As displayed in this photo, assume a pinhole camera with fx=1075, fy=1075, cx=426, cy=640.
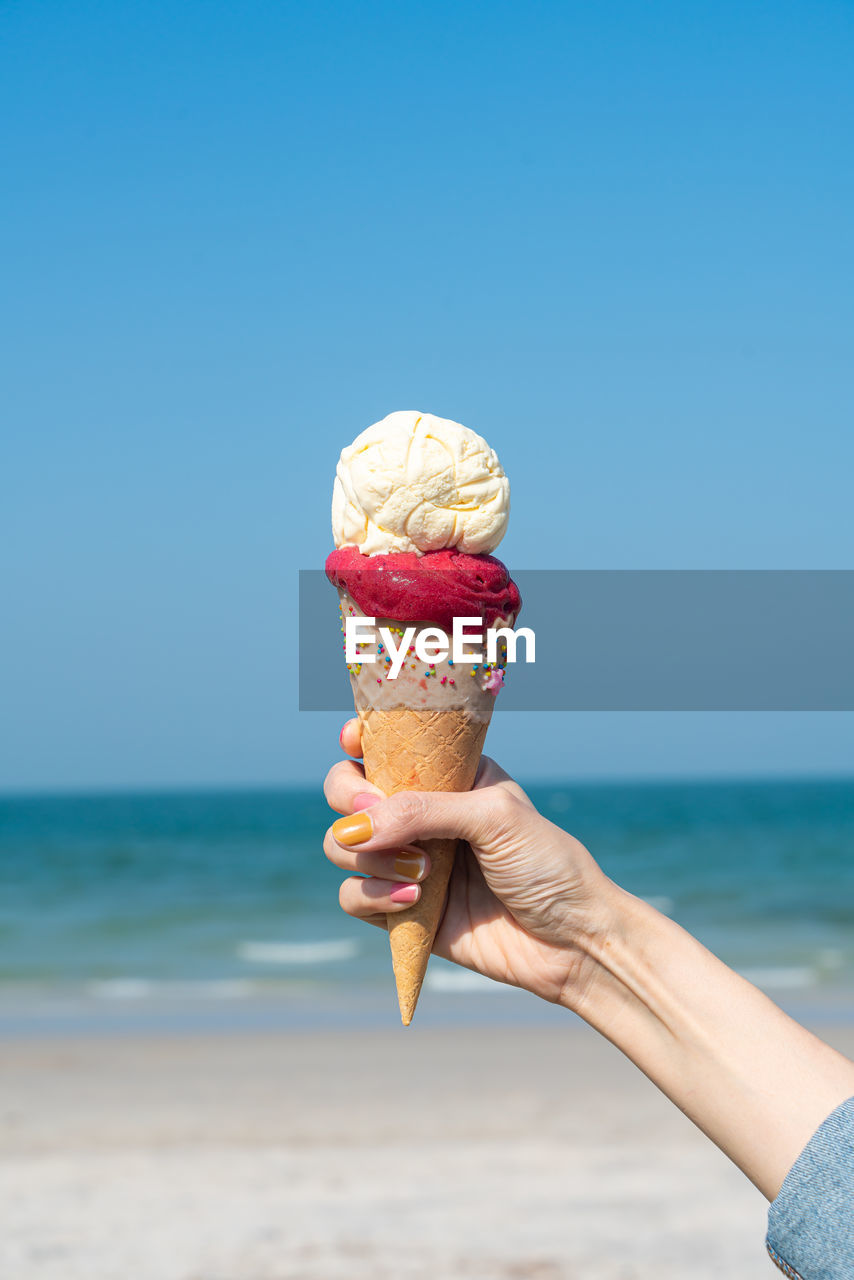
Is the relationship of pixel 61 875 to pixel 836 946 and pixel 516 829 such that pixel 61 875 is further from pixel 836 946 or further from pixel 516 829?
pixel 516 829

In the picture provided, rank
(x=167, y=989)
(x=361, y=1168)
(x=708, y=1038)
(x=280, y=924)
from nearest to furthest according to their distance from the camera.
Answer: (x=708, y=1038) → (x=361, y=1168) → (x=167, y=989) → (x=280, y=924)

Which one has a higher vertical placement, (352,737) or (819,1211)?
(352,737)

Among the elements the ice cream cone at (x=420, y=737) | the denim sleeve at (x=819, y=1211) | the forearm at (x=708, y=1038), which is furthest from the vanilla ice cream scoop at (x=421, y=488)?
the denim sleeve at (x=819, y=1211)

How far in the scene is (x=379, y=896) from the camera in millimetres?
2586

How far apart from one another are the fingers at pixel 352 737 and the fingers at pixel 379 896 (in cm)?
36

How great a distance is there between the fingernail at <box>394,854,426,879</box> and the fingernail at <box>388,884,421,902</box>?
29 mm

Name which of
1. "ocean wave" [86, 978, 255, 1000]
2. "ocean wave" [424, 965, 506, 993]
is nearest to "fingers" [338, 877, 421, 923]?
"ocean wave" [424, 965, 506, 993]

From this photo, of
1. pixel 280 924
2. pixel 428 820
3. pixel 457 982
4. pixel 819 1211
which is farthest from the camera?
pixel 280 924

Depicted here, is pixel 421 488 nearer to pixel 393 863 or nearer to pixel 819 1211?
pixel 393 863

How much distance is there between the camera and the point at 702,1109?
2117mm

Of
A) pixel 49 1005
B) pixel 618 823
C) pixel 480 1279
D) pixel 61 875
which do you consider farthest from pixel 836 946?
pixel 618 823

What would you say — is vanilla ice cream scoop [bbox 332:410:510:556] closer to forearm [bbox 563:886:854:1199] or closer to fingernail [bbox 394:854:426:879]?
fingernail [bbox 394:854:426:879]

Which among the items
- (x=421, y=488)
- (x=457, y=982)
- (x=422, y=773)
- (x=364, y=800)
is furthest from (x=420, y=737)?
(x=457, y=982)

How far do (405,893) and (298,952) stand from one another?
1386 centimetres
